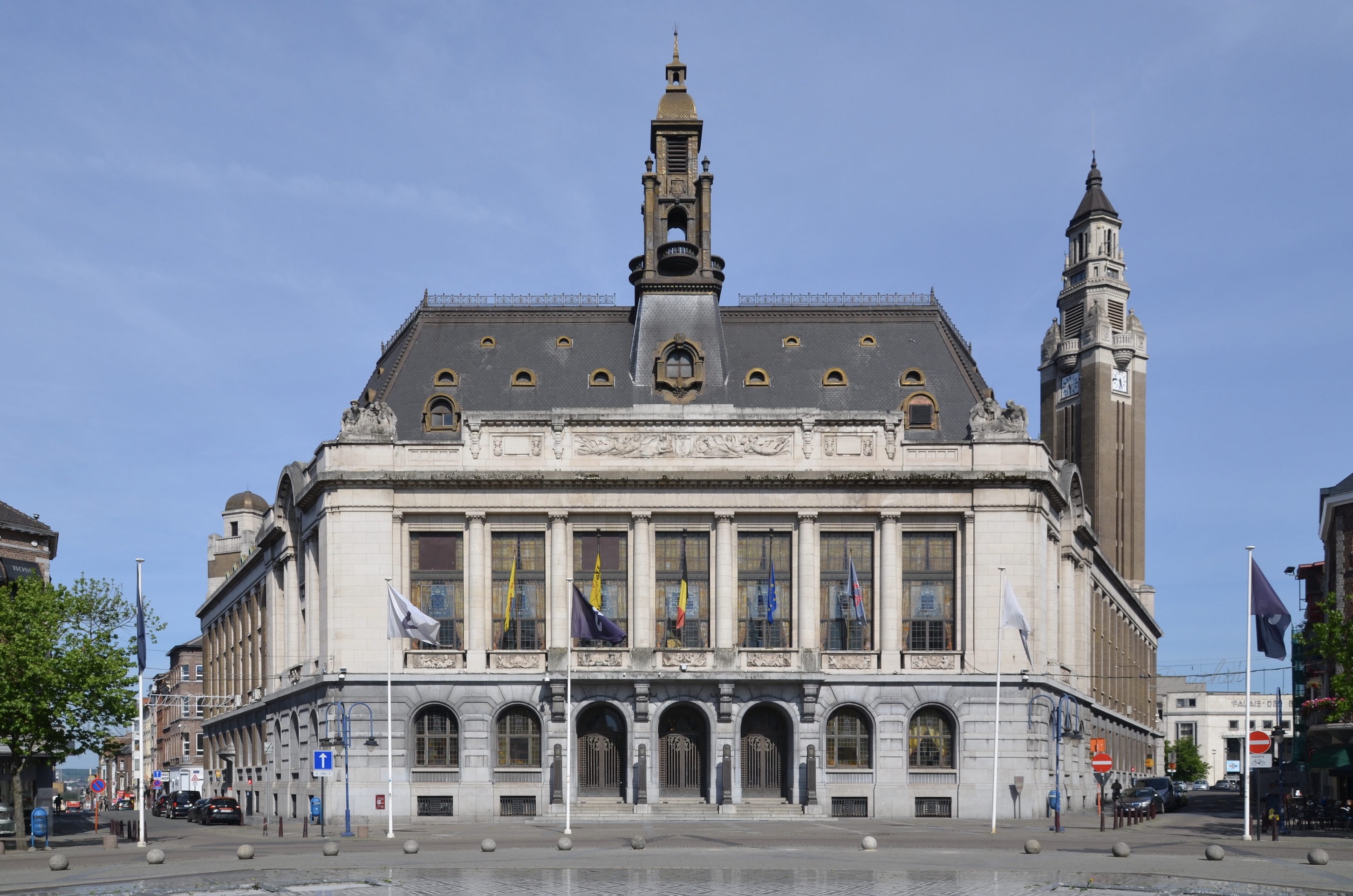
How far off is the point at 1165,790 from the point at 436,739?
47.8 metres

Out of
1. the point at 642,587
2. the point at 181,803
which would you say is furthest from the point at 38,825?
the point at 181,803

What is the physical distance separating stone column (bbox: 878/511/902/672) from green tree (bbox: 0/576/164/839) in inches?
1274

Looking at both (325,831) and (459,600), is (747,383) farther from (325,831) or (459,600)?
(325,831)

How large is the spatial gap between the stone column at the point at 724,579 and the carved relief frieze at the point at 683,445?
3021 mm

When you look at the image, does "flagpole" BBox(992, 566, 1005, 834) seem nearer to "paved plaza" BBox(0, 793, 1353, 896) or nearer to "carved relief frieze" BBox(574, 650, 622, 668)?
"paved plaza" BBox(0, 793, 1353, 896)

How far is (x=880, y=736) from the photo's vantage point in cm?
6981

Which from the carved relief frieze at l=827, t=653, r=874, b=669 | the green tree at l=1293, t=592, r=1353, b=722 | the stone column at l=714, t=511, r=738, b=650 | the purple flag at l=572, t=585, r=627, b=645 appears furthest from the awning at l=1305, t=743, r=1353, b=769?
the purple flag at l=572, t=585, r=627, b=645

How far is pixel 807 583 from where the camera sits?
71312 millimetres

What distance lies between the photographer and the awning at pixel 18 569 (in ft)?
256

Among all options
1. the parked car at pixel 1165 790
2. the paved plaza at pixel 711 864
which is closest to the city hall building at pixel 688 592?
the paved plaza at pixel 711 864

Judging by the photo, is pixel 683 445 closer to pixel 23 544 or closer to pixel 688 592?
pixel 688 592

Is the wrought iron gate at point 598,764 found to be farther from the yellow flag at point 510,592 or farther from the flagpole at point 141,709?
the flagpole at point 141,709

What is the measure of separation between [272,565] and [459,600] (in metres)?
22.1

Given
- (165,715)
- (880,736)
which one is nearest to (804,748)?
(880,736)
